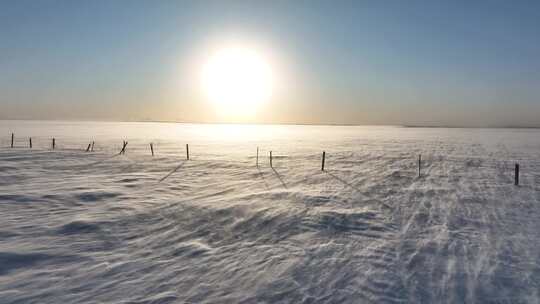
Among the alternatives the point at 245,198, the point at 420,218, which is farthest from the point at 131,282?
the point at 420,218

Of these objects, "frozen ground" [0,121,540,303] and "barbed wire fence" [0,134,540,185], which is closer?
"frozen ground" [0,121,540,303]

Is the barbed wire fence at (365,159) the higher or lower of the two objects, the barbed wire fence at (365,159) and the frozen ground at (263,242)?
the higher

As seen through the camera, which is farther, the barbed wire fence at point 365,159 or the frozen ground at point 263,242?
the barbed wire fence at point 365,159

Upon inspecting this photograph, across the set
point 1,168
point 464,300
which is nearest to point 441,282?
point 464,300

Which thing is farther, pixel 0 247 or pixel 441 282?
pixel 0 247

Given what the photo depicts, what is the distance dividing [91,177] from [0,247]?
10097 millimetres

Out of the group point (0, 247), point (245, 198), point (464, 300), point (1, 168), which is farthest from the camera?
point (1, 168)

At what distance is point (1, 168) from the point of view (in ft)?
58.3

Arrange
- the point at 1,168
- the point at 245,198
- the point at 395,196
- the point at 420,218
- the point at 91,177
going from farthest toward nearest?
the point at 1,168 → the point at 91,177 → the point at 395,196 → the point at 245,198 → the point at 420,218

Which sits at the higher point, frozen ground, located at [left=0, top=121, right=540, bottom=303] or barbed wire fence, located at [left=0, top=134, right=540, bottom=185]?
barbed wire fence, located at [left=0, top=134, right=540, bottom=185]

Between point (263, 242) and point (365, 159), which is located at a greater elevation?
point (365, 159)

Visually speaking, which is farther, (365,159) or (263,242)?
(365,159)

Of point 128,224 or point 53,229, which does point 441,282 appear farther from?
point 53,229

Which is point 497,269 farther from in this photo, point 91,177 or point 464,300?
point 91,177
